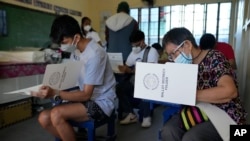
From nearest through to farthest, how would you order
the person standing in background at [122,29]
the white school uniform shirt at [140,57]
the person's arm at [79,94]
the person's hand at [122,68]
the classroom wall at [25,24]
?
the person's arm at [79,94], the person's hand at [122,68], the white school uniform shirt at [140,57], the person standing in background at [122,29], the classroom wall at [25,24]

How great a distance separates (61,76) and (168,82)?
72 cm

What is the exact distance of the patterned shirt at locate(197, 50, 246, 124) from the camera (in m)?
1.11

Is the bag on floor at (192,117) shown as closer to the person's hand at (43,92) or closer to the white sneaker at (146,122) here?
the person's hand at (43,92)

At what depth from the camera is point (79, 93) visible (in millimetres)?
1490

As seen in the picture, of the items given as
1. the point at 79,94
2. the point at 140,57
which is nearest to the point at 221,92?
the point at 79,94

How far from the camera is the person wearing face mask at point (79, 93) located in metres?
1.47

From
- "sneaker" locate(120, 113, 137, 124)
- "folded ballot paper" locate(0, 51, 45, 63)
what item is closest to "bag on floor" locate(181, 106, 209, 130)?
"sneaker" locate(120, 113, 137, 124)

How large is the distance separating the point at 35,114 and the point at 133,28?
1.75 meters

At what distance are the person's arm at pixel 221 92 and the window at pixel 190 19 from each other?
4688 millimetres

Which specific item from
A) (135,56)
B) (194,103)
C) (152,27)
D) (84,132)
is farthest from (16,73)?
(152,27)

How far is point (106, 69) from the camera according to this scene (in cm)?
167

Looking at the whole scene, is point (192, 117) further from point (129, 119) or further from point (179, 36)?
point (129, 119)

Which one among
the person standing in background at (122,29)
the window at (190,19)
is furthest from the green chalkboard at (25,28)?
the window at (190,19)

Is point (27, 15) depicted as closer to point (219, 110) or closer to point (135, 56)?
point (135, 56)
